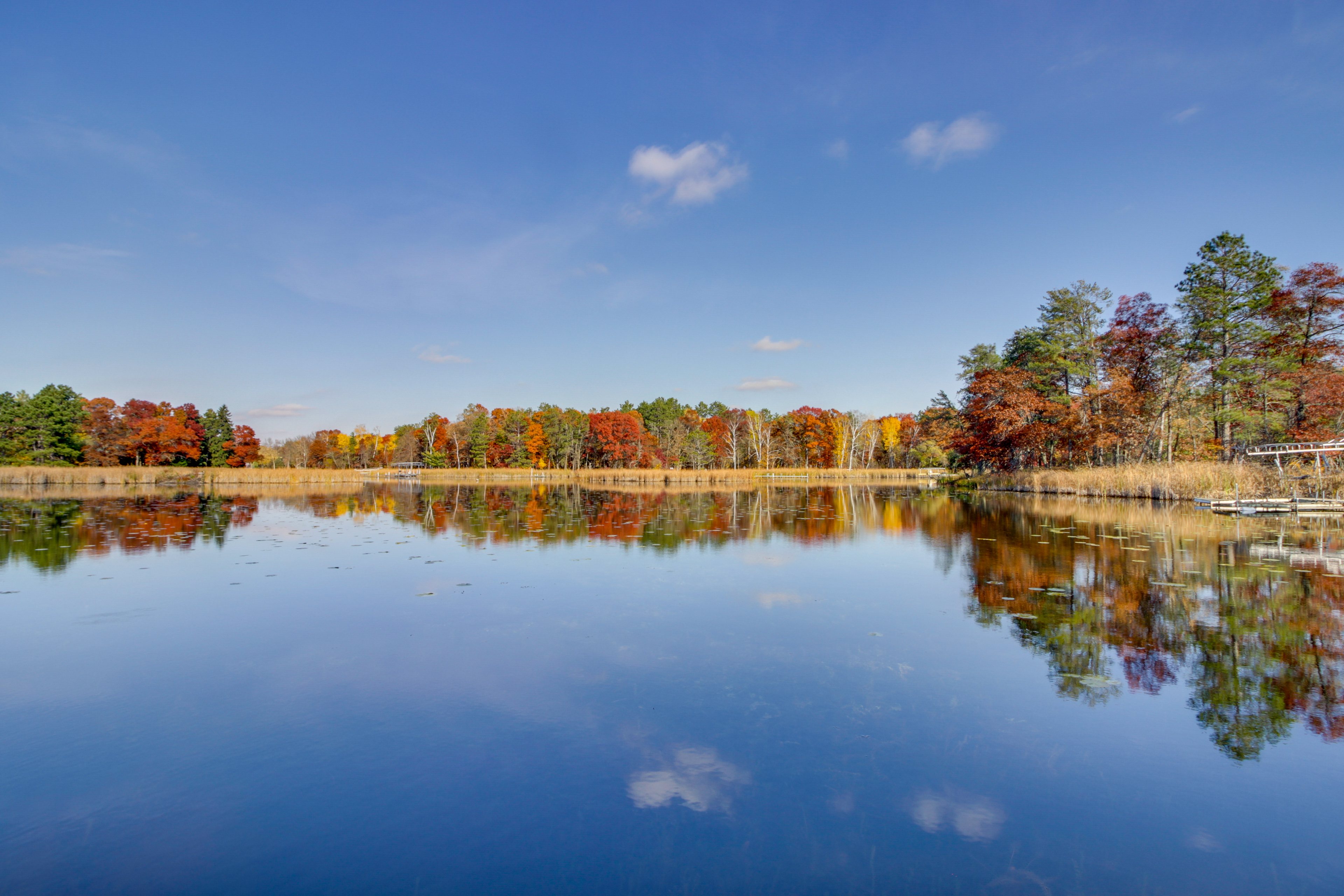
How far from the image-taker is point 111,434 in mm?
56438

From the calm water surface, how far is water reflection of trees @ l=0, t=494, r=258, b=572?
255 cm

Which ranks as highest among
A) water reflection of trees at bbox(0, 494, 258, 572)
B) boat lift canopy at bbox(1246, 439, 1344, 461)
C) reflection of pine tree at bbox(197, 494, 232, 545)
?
boat lift canopy at bbox(1246, 439, 1344, 461)

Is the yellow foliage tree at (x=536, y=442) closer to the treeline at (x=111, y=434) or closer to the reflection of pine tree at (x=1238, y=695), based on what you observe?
the treeline at (x=111, y=434)

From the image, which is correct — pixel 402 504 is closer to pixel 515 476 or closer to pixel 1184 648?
pixel 1184 648

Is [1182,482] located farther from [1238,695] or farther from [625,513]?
[1238,695]

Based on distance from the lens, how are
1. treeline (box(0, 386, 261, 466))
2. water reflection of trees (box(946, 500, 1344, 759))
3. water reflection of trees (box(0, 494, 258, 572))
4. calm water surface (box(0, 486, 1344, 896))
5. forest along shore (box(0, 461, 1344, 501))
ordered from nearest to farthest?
calm water surface (box(0, 486, 1344, 896)) → water reflection of trees (box(946, 500, 1344, 759)) → water reflection of trees (box(0, 494, 258, 572)) → forest along shore (box(0, 461, 1344, 501)) → treeline (box(0, 386, 261, 466))

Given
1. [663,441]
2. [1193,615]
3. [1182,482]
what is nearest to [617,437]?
[663,441]

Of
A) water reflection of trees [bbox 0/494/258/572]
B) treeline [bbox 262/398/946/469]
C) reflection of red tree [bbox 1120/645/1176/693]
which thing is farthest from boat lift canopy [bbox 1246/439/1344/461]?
treeline [bbox 262/398/946/469]

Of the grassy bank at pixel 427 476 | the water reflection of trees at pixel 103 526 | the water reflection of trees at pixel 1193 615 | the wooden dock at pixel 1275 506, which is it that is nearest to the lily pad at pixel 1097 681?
the water reflection of trees at pixel 1193 615

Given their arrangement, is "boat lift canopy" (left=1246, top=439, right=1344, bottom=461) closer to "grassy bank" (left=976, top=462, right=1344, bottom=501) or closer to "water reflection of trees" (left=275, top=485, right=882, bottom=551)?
"grassy bank" (left=976, top=462, right=1344, bottom=501)

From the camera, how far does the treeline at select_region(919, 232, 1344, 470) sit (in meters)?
27.7

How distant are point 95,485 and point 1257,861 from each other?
60444 millimetres

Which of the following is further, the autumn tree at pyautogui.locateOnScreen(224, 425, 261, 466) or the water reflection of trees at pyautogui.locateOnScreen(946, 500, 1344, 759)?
the autumn tree at pyautogui.locateOnScreen(224, 425, 261, 466)

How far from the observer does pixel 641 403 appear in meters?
95.3
